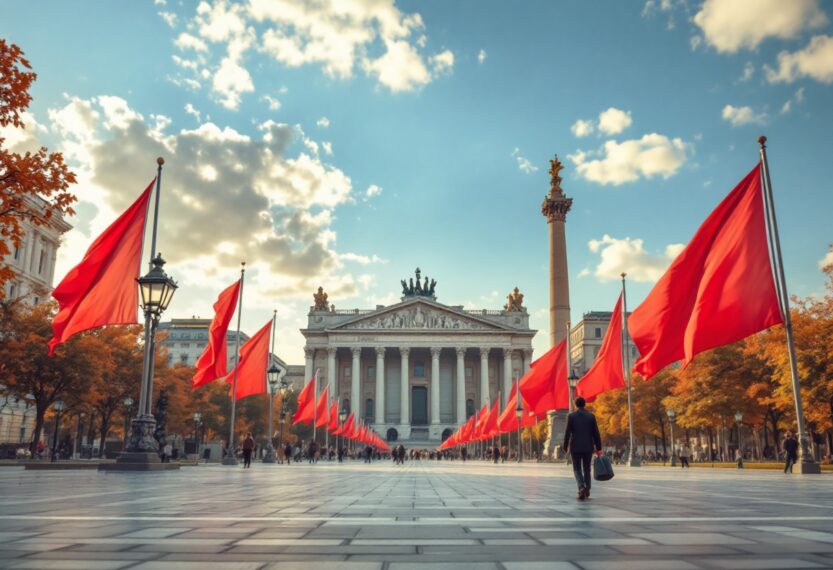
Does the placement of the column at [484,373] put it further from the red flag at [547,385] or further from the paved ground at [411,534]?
the paved ground at [411,534]

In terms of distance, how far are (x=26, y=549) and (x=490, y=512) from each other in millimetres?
6060

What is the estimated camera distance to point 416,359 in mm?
135250

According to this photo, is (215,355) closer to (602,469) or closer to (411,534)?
(602,469)

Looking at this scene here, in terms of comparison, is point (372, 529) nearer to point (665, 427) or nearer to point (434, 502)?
point (434, 502)

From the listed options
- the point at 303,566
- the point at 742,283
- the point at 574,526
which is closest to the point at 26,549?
the point at 303,566

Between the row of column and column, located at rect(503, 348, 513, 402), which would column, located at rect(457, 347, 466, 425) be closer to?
the row of column

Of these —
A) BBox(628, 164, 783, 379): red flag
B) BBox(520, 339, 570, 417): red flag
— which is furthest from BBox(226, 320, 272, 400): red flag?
BBox(628, 164, 783, 379): red flag

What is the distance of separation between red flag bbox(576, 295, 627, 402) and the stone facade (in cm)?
5357

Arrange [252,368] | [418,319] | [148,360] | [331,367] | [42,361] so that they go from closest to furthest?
[148,360]
[252,368]
[42,361]
[331,367]
[418,319]

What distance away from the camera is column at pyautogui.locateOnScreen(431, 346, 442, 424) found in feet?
405

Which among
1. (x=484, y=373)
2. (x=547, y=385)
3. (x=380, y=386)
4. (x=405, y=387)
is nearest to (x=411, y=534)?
(x=547, y=385)

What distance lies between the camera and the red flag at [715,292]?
17.0m

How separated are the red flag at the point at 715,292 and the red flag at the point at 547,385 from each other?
15.6 metres

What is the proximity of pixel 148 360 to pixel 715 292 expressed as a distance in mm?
16360
